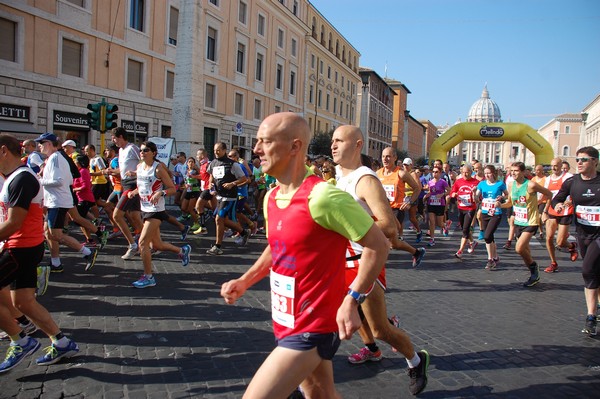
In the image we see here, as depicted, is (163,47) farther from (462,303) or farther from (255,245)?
(462,303)

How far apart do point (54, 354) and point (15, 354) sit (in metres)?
0.28

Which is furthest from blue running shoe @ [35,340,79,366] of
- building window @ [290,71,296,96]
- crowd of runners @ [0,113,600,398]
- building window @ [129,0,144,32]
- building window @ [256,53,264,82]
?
building window @ [290,71,296,96]

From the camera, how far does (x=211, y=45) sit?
30953 mm

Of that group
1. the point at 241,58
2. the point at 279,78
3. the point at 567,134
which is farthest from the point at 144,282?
the point at 567,134

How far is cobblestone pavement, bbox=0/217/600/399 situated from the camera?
11.8 ft

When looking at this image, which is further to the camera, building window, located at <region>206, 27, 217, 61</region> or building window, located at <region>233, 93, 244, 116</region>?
building window, located at <region>233, 93, 244, 116</region>

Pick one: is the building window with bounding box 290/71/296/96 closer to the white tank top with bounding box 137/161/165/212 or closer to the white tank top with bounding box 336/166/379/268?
the white tank top with bounding box 137/161/165/212

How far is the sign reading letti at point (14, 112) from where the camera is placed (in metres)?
17.5

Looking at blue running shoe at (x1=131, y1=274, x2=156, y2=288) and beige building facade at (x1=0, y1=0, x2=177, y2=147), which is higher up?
beige building facade at (x1=0, y1=0, x2=177, y2=147)

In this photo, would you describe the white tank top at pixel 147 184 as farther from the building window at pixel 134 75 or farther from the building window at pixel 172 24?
the building window at pixel 172 24

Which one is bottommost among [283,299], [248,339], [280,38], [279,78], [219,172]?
[248,339]

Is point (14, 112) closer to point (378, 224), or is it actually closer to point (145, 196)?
point (145, 196)

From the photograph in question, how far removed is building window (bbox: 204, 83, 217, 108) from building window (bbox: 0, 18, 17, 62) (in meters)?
13.6

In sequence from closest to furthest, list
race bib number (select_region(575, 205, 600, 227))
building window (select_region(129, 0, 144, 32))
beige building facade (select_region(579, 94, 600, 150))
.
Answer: race bib number (select_region(575, 205, 600, 227))
building window (select_region(129, 0, 144, 32))
beige building facade (select_region(579, 94, 600, 150))
